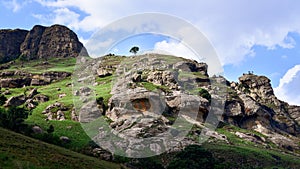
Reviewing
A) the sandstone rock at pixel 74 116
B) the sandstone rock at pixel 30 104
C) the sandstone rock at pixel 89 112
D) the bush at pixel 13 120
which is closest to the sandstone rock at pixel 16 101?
the sandstone rock at pixel 30 104

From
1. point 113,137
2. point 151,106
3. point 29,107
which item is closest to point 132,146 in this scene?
point 113,137

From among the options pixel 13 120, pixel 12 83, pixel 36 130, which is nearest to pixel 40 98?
pixel 12 83

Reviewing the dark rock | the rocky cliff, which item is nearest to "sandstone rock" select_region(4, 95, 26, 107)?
the rocky cliff

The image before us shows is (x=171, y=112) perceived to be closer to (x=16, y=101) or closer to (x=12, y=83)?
(x=16, y=101)

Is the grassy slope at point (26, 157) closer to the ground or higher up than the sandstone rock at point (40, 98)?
closer to the ground

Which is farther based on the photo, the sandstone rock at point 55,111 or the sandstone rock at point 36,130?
the sandstone rock at point 55,111

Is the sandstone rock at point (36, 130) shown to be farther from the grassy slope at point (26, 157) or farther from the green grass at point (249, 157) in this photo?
the green grass at point (249, 157)

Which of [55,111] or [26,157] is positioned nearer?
[26,157]

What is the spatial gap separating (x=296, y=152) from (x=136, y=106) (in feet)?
231

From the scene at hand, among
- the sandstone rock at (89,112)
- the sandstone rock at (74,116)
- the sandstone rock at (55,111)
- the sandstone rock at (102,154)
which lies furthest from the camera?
the sandstone rock at (55,111)

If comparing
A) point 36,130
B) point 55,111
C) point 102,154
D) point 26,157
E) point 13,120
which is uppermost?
point 55,111

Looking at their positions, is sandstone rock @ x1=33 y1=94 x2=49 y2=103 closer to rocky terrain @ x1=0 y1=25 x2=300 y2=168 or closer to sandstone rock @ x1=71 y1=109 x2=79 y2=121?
rocky terrain @ x1=0 y1=25 x2=300 y2=168

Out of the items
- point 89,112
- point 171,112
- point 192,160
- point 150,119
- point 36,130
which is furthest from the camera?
point 171,112

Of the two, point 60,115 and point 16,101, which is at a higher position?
point 16,101
